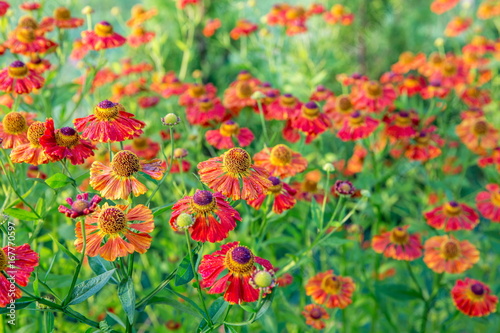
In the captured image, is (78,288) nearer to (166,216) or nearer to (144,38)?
(166,216)

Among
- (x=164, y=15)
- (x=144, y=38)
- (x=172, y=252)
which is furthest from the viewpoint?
(x=164, y=15)

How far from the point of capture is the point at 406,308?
6.88ft

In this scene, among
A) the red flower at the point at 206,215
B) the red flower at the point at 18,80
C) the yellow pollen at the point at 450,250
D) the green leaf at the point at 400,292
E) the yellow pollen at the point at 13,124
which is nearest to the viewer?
the red flower at the point at 206,215

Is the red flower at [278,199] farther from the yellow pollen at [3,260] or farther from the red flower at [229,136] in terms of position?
the yellow pollen at [3,260]

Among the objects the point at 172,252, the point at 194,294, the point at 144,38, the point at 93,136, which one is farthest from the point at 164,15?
the point at 93,136

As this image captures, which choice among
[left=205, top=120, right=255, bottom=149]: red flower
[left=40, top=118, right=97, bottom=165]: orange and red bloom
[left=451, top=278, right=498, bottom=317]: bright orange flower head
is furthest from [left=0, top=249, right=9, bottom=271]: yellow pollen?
[left=451, top=278, right=498, bottom=317]: bright orange flower head

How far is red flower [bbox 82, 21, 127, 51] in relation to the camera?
1.89 meters

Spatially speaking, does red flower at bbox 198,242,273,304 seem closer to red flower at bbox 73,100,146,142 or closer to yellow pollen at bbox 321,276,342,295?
red flower at bbox 73,100,146,142

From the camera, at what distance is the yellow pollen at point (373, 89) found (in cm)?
200

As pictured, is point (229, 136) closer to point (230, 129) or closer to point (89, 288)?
point (230, 129)

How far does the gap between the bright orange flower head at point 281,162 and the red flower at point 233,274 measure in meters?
0.44

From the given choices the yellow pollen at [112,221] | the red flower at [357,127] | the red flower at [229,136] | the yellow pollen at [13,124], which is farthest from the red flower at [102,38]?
the yellow pollen at [112,221]

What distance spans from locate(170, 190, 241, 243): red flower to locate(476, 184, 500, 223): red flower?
137 centimetres

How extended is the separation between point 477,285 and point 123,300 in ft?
4.13
